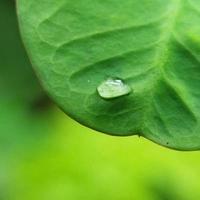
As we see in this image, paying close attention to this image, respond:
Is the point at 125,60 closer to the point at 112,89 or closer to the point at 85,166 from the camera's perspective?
the point at 112,89

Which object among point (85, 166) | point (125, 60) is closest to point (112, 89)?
point (125, 60)

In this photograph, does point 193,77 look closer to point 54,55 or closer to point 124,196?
point 54,55

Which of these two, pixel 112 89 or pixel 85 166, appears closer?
pixel 112 89

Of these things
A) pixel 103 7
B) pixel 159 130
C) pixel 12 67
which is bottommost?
pixel 12 67

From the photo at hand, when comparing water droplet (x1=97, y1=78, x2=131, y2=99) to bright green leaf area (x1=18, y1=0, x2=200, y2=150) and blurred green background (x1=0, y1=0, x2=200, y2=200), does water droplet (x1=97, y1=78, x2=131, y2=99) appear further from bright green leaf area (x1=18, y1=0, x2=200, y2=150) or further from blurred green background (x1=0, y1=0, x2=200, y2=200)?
blurred green background (x1=0, y1=0, x2=200, y2=200)

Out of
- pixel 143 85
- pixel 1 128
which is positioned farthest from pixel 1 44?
pixel 143 85

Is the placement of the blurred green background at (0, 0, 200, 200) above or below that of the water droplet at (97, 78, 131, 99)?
below

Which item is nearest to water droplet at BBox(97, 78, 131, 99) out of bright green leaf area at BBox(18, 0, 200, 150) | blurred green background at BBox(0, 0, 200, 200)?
bright green leaf area at BBox(18, 0, 200, 150)
